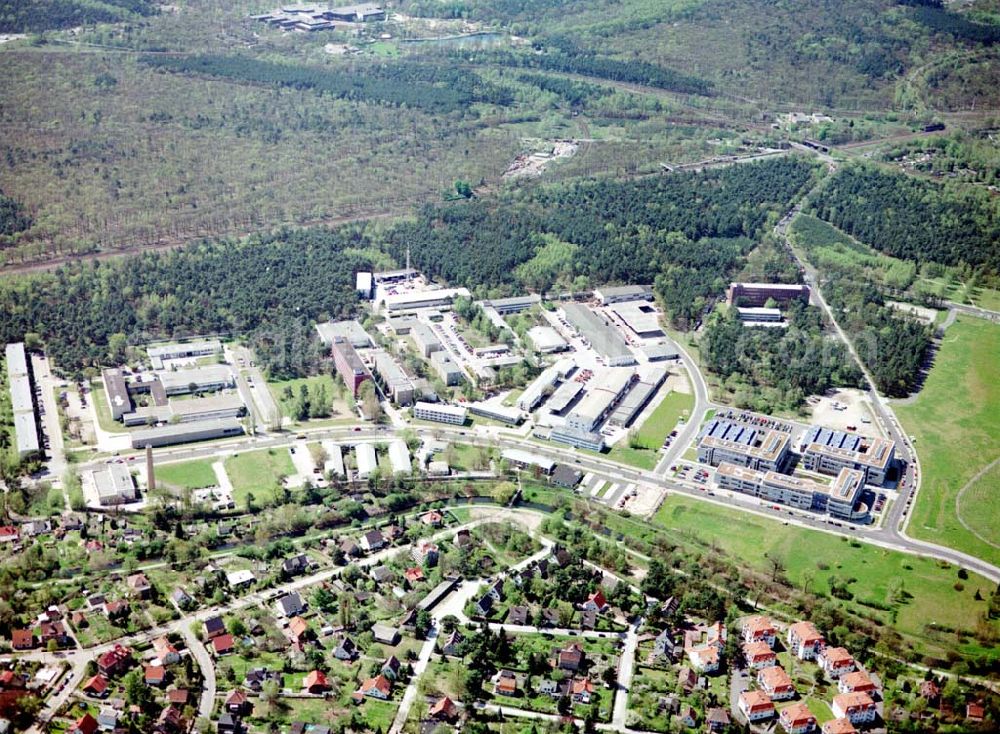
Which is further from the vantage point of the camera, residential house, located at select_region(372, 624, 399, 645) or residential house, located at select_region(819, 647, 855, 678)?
residential house, located at select_region(372, 624, 399, 645)

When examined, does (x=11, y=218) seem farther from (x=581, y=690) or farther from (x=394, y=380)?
(x=581, y=690)

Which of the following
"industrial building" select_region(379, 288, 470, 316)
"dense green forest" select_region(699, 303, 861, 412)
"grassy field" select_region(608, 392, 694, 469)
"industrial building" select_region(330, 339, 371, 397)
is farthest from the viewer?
"industrial building" select_region(379, 288, 470, 316)

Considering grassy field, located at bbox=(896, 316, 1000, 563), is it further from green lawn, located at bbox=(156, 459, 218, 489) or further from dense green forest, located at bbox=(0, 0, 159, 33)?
dense green forest, located at bbox=(0, 0, 159, 33)

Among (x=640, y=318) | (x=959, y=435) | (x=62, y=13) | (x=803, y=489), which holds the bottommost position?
(x=959, y=435)

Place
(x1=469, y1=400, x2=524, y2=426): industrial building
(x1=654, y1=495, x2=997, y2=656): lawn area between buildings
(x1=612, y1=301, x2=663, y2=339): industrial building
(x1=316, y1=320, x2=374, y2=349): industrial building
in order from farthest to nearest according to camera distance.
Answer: (x1=612, y1=301, x2=663, y2=339): industrial building, (x1=316, y1=320, x2=374, y2=349): industrial building, (x1=469, y1=400, x2=524, y2=426): industrial building, (x1=654, y1=495, x2=997, y2=656): lawn area between buildings

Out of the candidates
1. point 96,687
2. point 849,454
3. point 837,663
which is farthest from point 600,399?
point 96,687

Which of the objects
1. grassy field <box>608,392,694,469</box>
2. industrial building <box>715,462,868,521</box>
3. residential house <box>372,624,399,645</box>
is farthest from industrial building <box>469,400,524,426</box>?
residential house <box>372,624,399,645</box>

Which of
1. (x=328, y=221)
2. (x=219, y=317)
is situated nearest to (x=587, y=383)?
(x=219, y=317)
